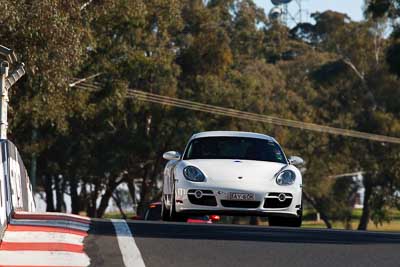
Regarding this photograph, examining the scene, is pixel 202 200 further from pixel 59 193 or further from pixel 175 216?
pixel 59 193

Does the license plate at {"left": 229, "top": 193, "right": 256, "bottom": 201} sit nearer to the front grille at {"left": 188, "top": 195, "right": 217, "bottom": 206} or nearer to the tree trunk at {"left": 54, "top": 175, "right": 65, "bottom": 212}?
the front grille at {"left": 188, "top": 195, "right": 217, "bottom": 206}

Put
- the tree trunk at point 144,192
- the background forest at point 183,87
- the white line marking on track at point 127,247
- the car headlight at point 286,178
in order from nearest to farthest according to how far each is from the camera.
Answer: the white line marking on track at point 127,247 → the car headlight at point 286,178 → the background forest at point 183,87 → the tree trunk at point 144,192

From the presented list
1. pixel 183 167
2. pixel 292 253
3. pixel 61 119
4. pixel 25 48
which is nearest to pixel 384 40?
pixel 61 119

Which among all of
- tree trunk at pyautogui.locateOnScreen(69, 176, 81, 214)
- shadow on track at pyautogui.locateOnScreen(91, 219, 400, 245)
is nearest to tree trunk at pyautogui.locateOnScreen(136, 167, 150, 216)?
tree trunk at pyautogui.locateOnScreen(69, 176, 81, 214)

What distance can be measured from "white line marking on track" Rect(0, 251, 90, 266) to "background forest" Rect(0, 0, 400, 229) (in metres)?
20.4

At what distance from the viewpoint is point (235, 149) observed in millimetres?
16891

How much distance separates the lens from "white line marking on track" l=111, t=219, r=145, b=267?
9555 mm

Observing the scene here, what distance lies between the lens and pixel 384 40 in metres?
70.2

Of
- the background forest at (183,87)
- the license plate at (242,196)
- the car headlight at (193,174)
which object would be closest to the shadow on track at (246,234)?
the license plate at (242,196)

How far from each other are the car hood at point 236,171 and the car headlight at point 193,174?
0.07 metres

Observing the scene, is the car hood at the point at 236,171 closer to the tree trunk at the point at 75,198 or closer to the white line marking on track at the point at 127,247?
the white line marking on track at the point at 127,247

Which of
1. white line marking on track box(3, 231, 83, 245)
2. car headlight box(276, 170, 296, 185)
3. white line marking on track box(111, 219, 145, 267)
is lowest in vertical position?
white line marking on track box(111, 219, 145, 267)

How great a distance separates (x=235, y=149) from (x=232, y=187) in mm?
1296

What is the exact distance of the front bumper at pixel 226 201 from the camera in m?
15.7
